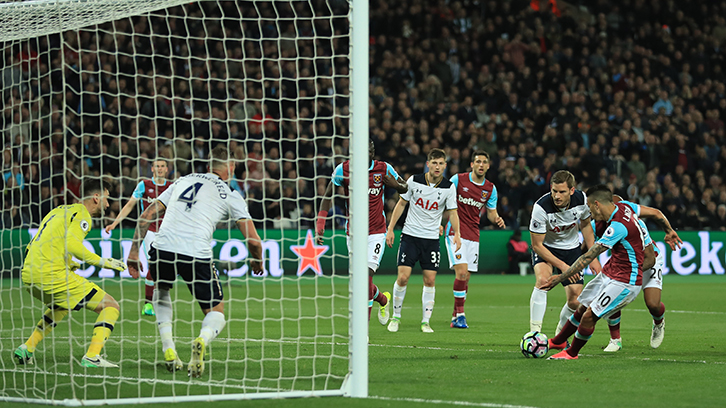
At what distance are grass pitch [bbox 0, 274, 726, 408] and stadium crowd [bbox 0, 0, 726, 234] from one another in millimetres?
6892

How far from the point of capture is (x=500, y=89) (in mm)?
22609

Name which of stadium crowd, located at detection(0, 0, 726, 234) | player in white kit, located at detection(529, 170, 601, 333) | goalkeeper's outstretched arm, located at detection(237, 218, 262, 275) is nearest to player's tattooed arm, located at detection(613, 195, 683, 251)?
player in white kit, located at detection(529, 170, 601, 333)

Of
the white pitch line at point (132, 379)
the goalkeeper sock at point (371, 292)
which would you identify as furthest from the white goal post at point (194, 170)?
the goalkeeper sock at point (371, 292)

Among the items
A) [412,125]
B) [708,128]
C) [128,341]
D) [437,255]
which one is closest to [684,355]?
[437,255]

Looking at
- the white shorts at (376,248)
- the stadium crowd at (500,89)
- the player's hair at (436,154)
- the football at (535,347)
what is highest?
the stadium crowd at (500,89)

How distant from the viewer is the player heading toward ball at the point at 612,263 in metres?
7.18

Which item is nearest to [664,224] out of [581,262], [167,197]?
[581,262]

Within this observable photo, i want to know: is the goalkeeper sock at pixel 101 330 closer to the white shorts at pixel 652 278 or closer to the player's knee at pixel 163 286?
the player's knee at pixel 163 286

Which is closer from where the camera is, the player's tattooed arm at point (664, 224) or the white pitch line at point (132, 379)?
the white pitch line at point (132, 379)

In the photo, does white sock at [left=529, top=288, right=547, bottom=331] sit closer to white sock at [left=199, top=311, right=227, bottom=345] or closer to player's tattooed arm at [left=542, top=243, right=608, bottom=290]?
player's tattooed arm at [left=542, top=243, right=608, bottom=290]

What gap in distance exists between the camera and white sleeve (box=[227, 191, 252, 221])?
21.3 feet

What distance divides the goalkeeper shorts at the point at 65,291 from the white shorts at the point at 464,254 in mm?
5055

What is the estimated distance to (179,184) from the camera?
662cm

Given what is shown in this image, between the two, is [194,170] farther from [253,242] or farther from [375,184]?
[253,242]
